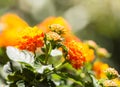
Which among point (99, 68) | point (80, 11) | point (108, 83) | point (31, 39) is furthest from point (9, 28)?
point (80, 11)

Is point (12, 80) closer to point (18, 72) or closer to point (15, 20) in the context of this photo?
point (18, 72)

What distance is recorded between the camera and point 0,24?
1802 millimetres

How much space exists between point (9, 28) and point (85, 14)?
7.73 feet

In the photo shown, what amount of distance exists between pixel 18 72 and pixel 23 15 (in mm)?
2681

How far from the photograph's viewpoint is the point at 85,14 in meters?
4.10

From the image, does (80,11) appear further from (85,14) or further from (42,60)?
(42,60)

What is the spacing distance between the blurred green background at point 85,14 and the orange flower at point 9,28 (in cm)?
175

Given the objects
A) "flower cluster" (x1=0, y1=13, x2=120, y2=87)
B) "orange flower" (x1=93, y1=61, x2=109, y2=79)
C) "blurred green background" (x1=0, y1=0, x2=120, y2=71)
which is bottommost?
"flower cluster" (x1=0, y1=13, x2=120, y2=87)

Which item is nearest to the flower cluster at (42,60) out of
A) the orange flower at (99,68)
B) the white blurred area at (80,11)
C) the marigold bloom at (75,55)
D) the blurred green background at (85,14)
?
the marigold bloom at (75,55)

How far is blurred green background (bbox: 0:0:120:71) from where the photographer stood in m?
3.71

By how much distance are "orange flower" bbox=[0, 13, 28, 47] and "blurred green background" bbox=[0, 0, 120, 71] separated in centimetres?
175

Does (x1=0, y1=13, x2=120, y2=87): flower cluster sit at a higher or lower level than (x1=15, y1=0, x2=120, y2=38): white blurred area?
lower

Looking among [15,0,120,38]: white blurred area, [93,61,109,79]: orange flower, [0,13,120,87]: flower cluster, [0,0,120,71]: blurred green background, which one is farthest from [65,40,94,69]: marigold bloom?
[15,0,120,38]: white blurred area

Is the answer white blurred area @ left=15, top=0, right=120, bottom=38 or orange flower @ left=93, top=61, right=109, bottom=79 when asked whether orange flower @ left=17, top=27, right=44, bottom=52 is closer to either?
orange flower @ left=93, top=61, right=109, bottom=79
